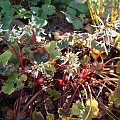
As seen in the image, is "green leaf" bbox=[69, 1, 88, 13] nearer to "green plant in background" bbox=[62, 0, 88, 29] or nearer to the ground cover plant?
"green plant in background" bbox=[62, 0, 88, 29]

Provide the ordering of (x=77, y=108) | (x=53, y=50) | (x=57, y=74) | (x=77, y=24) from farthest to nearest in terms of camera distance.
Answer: (x=77, y=24) < (x=57, y=74) < (x=53, y=50) < (x=77, y=108)

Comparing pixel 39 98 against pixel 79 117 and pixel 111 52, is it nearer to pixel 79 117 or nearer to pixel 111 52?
pixel 79 117

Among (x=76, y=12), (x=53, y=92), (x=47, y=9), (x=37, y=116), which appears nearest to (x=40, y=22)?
(x=47, y=9)

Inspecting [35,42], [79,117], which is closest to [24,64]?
[35,42]

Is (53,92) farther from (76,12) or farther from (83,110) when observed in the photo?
(76,12)

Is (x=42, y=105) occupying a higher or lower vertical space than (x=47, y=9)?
lower

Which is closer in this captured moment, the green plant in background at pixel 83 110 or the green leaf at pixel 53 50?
the green plant in background at pixel 83 110

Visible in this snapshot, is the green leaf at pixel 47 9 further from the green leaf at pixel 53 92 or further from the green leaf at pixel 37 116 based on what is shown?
the green leaf at pixel 37 116

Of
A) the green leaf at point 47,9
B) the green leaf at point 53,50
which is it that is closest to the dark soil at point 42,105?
the green leaf at point 53,50
